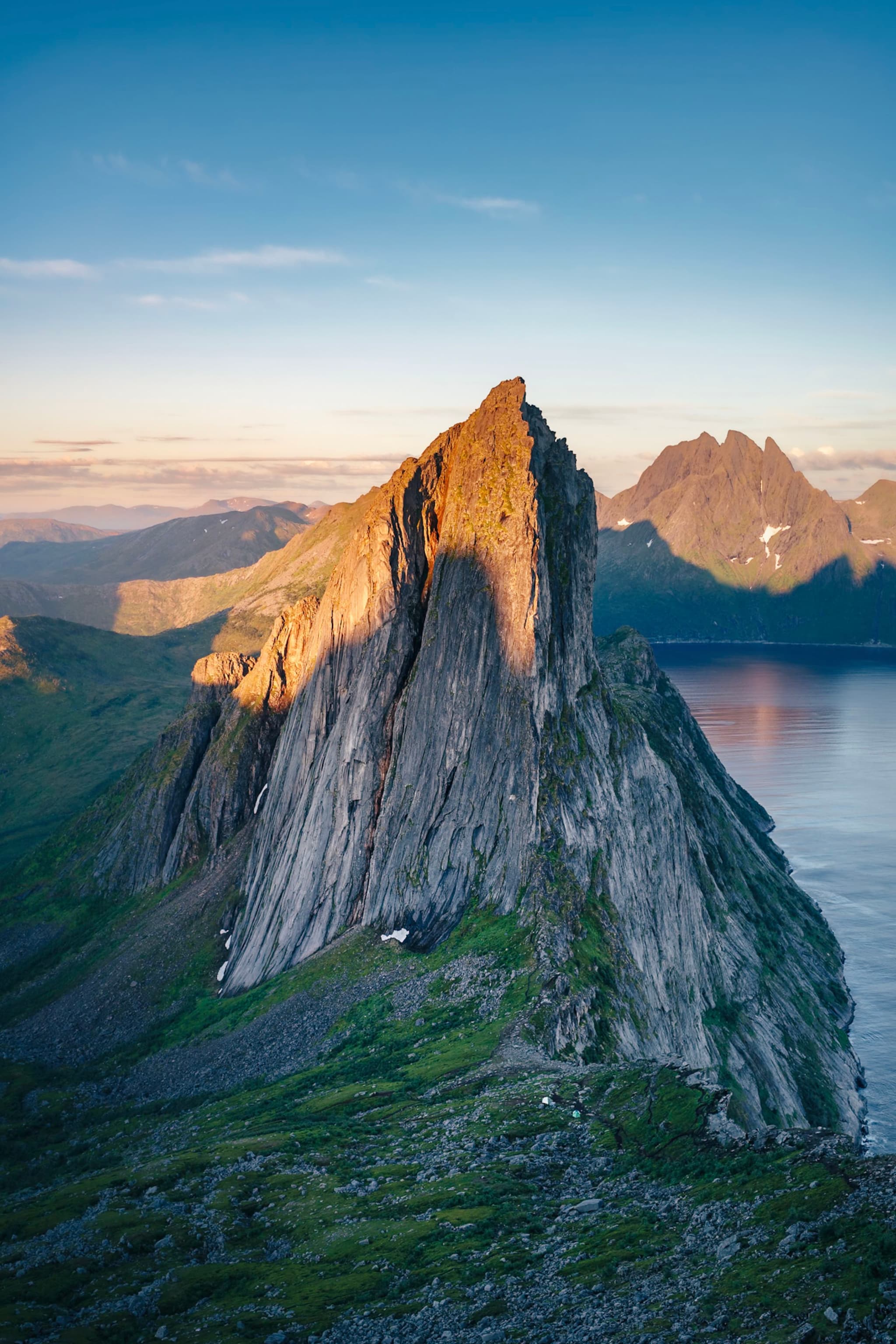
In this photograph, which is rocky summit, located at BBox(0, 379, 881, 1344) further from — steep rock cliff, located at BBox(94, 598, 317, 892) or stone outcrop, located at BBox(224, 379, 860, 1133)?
steep rock cliff, located at BBox(94, 598, 317, 892)

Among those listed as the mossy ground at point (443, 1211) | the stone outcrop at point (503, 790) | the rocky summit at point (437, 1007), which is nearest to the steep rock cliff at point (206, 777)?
the rocky summit at point (437, 1007)

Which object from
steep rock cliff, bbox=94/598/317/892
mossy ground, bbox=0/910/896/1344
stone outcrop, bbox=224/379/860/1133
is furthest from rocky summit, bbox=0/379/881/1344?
steep rock cliff, bbox=94/598/317/892

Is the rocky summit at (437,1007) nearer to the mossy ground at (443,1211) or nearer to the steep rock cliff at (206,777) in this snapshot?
the mossy ground at (443,1211)

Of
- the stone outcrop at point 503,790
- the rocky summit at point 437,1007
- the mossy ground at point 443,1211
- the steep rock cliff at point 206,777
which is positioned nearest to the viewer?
the mossy ground at point 443,1211

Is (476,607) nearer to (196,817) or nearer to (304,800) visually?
(304,800)

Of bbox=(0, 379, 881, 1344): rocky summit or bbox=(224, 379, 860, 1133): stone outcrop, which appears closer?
bbox=(0, 379, 881, 1344): rocky summit

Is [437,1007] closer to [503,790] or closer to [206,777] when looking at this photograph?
[503,790]
